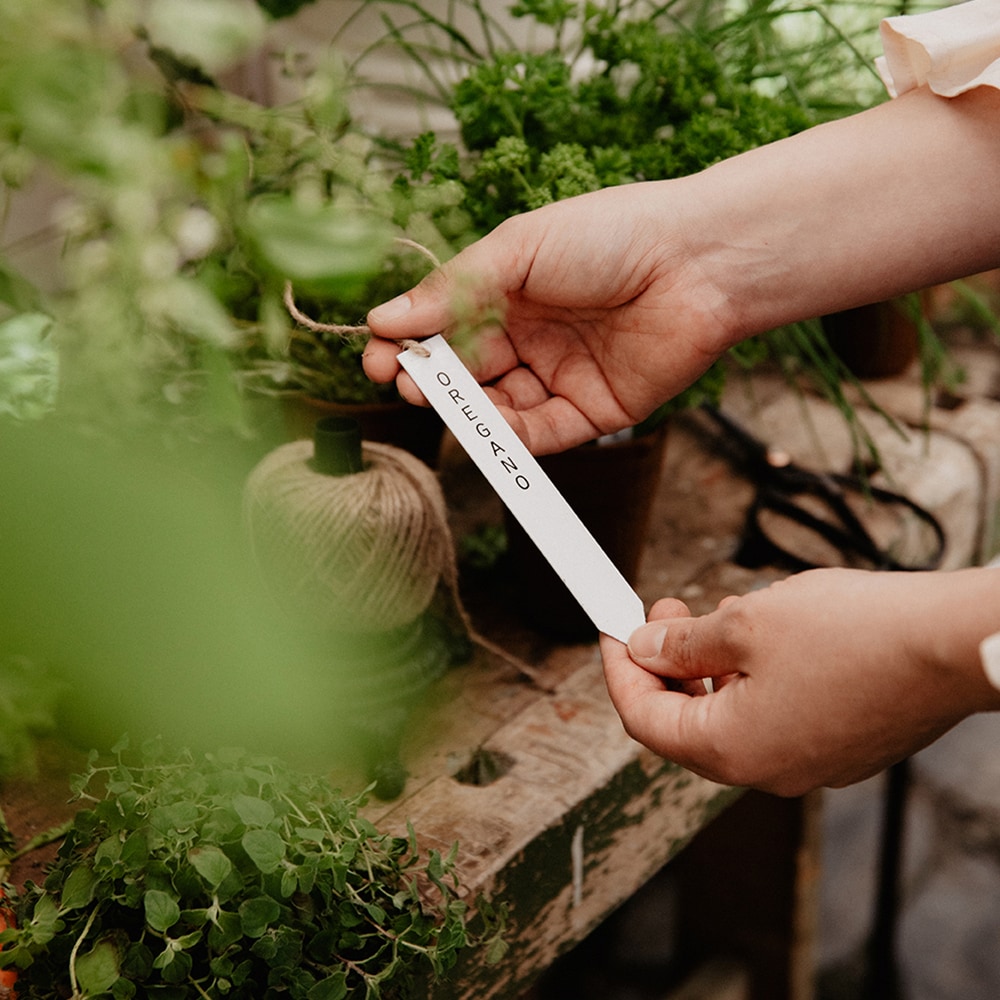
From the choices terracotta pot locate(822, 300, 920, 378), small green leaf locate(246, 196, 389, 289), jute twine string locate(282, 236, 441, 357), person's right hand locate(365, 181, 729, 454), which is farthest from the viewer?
terracotta pot locate(822, 300, 920, 378)

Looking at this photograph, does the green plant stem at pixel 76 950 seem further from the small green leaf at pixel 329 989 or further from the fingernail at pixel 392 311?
the fingernail at pixel 392 311

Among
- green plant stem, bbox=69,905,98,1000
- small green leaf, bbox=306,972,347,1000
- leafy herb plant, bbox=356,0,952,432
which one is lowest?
A: small green leaf, bbox=306,972,347,1000

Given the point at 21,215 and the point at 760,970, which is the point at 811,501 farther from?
the point at 21,215

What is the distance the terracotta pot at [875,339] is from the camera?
4.75 feet

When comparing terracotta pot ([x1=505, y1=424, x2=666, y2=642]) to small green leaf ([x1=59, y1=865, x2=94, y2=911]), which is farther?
terracotta pot ([x1=505, y1=424, x2=666, y2=642])

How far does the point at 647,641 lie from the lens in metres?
0.71

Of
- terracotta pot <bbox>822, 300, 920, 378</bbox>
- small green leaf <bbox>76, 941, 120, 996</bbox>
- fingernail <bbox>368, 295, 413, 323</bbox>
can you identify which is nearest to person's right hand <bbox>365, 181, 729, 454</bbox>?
fingernail <bbox>368, 295, 413, 323</bbox>

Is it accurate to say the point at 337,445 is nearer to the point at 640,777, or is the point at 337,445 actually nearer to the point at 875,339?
the point at 640,777

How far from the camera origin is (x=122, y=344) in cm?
67

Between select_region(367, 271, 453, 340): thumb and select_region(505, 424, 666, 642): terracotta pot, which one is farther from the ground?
select_region(367, 271, 453, 340): thumb

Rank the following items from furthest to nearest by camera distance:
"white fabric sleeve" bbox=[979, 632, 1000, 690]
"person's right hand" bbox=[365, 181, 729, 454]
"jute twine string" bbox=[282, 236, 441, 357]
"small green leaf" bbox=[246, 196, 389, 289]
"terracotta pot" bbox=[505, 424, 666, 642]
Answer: "terracotta pot" bbox=[505, 424, 666, 642] < "person's right hand" bbox=[365, 181, 729, 454] < "jute twine string" bbox=[282, 236, 441, 357] < "white fabric sleeve" bbox=[979, 632, 1000, 690] < "small green leaf" bbox=[246, 196, 389, 289]

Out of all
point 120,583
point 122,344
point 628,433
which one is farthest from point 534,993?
point 122,344

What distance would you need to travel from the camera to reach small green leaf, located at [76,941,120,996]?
569 millimetres

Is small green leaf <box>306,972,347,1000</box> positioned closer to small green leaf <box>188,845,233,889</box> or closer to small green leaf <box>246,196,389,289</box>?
small green leaf <box>188,845,233,889</box>
